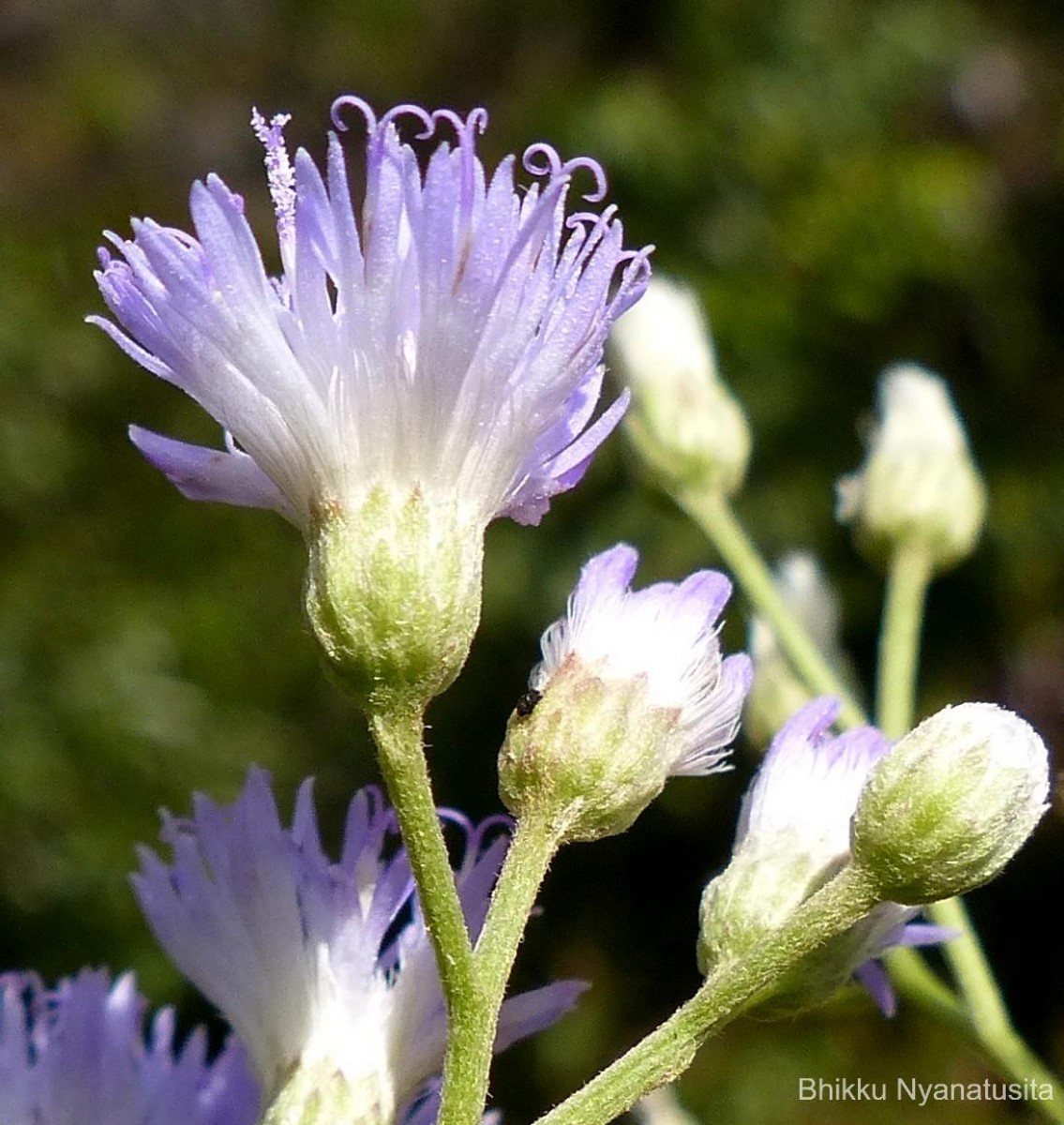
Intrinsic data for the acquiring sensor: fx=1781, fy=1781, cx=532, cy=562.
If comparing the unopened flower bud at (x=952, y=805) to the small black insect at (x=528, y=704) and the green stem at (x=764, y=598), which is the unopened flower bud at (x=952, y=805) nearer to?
the small black insect at (x=528, y=704)

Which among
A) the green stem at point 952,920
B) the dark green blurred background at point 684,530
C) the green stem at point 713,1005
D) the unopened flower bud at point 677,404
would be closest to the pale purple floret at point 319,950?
the green stem at point 713,1005

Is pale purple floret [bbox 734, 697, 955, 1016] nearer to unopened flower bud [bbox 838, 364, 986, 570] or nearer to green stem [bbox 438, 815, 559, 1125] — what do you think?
green stem [bbox 438, 815, 559, 1125]

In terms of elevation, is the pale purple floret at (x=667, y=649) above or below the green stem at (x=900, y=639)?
below

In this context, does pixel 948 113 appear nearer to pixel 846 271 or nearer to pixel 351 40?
pixel 846 271

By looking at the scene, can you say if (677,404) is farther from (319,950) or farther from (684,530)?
(684,530)

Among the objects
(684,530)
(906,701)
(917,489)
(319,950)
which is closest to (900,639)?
(906,701)

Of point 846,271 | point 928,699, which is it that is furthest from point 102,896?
point 846,271
